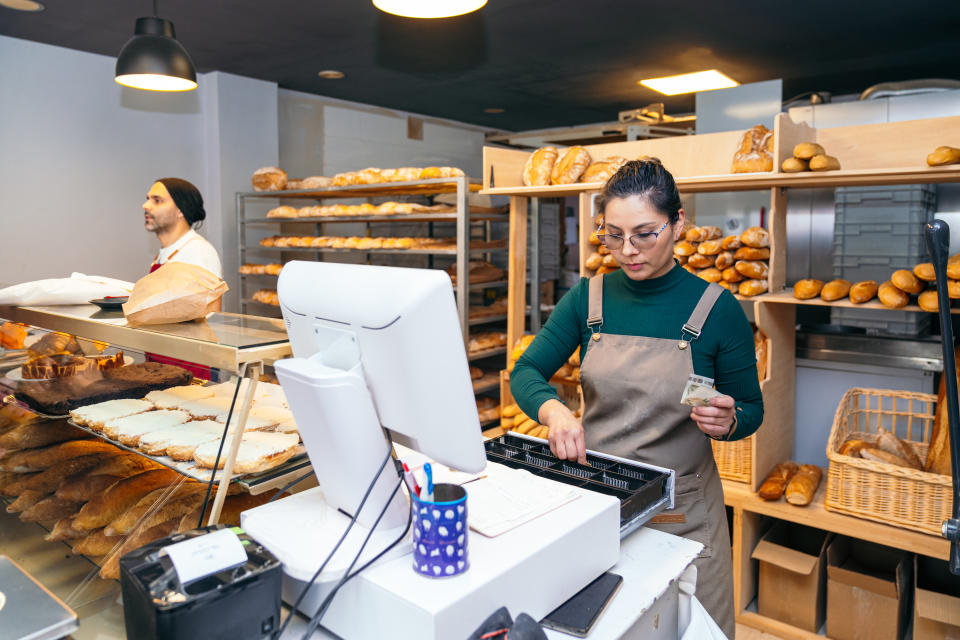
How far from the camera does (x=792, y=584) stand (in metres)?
2.58

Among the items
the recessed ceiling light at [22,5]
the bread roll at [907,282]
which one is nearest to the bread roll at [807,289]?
the bread roll at [907,282]

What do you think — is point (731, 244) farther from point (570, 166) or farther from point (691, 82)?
point (691, 82)

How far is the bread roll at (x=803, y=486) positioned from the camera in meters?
2.47

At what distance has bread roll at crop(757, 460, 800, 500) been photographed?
2531 millimetres

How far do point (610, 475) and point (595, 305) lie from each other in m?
0.55

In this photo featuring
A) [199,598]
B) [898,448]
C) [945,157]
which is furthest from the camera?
[898,448]

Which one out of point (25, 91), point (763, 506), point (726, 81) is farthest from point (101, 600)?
point (726, 81)

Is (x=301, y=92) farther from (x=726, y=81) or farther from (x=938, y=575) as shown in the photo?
(x=938, y=575)

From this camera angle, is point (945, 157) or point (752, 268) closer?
point (945, 157)

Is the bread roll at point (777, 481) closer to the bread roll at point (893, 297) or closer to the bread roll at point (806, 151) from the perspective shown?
the bread roll at point (893, 297)

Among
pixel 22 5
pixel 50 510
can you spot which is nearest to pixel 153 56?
pixel 22 5

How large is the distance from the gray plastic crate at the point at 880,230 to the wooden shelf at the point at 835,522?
1.03 m

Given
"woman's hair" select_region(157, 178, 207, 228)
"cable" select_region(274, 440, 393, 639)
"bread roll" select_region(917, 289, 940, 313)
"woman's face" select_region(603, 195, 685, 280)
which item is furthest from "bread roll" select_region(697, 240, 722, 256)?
"woman's hair" select_region(157, 178, 207, 228)

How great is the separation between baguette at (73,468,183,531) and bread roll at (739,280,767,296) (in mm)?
2055
